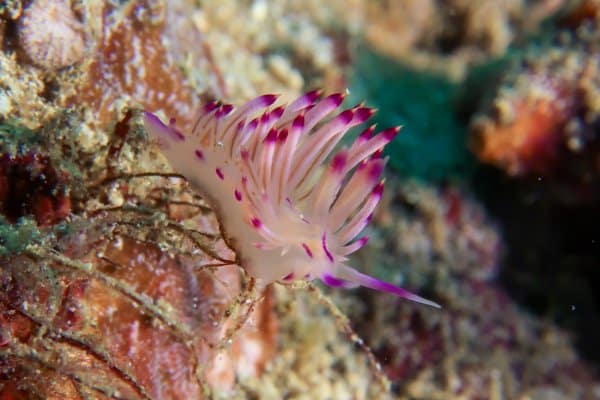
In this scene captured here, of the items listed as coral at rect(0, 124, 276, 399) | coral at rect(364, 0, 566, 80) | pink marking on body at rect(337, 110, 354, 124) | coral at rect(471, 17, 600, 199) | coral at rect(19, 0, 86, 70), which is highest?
coral at rect(364, 0, 566, 80)

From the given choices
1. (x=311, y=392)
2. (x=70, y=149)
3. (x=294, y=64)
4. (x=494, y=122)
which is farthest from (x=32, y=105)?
(x=494, y=122)

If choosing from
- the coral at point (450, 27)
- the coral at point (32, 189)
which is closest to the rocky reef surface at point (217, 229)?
the coral at point (32, 189)

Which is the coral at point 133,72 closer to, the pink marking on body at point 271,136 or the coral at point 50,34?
the coral at point 50,34

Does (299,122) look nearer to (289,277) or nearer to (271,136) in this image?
(271,136)

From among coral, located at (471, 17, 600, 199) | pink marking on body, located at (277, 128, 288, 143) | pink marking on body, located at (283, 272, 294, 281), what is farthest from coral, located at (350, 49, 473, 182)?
pink marking on body, located at (283, 272, 294, 281)

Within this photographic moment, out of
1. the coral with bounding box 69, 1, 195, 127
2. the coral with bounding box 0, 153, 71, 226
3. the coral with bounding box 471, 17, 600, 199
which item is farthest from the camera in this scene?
the coral with bounding box 471, 17, 600, 199

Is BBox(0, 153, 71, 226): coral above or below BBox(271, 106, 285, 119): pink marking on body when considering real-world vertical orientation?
below

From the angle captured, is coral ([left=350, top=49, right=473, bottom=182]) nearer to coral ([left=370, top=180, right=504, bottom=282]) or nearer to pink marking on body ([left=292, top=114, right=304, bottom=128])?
coral ([left=370, top=180, right=504, bottom=282])

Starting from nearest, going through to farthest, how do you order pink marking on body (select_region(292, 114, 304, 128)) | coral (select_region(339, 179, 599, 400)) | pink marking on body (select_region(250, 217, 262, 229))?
1. pink marking on body (select_region(250, 217, 262, 229))
2. pink marking on body (select_region(292, 114, 304, 128))
3. coral (select_region(339, 179, 599, 400))
